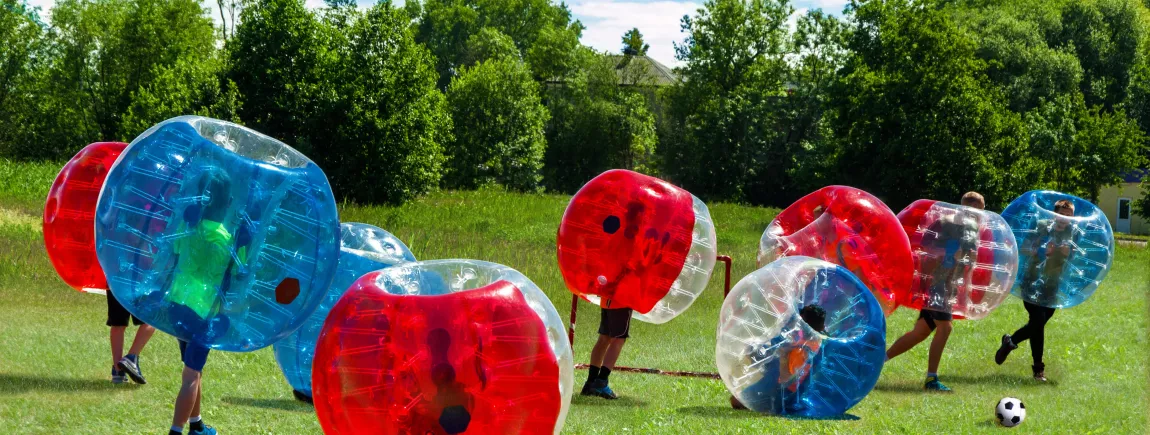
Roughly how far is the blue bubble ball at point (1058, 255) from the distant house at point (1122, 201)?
46.5 m

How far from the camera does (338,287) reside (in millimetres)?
7707

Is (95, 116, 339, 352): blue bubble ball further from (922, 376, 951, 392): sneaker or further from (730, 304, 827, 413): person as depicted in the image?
(922, 376, 951, 392): sneaker


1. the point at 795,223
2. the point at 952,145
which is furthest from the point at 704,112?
the point at 795,223

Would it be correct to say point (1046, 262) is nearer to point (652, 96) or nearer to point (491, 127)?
point (491, 127)

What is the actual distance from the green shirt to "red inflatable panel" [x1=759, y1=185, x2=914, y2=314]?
6.34 meters

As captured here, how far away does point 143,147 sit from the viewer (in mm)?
6199

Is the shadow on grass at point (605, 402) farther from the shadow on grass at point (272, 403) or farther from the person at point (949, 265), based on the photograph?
the person at point (949, 265)

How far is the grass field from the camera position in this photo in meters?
8.29

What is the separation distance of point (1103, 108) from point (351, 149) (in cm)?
4083

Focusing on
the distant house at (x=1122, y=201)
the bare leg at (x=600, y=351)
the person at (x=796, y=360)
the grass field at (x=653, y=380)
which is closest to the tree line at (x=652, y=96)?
the distant house at (x=1122, y=201)

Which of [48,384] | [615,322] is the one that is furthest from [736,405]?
[48,384]

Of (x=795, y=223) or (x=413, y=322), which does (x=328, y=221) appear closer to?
(x=413, y=322)

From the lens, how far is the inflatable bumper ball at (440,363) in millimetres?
5406

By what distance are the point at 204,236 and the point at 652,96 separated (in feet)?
222
